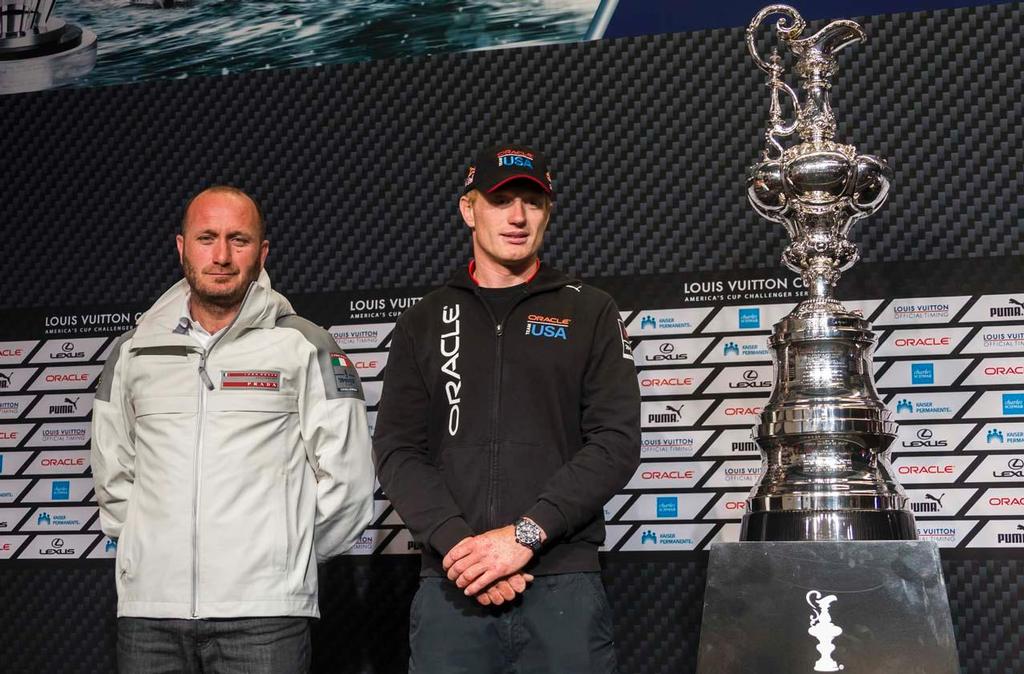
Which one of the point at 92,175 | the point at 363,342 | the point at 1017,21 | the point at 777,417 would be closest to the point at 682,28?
the point at 1017,21

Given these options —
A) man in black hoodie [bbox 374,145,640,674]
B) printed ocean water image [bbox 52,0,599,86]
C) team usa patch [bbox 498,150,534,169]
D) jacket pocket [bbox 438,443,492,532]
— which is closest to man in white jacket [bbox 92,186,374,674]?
man in black hoodie [bbox 374,145,640,674]

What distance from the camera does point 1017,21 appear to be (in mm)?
3082

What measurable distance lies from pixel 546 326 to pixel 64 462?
6.01 ft

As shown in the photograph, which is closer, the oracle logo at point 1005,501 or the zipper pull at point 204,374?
the zipper pull at point 204,374

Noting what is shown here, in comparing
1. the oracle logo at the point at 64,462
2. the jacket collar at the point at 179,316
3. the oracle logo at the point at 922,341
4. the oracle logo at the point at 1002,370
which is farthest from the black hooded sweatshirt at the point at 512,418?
the oracle logo at the point at 64,462

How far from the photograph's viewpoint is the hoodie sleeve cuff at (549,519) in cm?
213

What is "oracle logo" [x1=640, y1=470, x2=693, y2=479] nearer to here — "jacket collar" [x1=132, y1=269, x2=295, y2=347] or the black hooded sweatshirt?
the black hooded sweatshirt

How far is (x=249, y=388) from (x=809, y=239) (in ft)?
3.86

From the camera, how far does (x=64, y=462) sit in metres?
3.53

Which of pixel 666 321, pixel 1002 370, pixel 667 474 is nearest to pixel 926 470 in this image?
pixel 1002 370

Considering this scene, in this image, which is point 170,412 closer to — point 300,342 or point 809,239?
point 300,342

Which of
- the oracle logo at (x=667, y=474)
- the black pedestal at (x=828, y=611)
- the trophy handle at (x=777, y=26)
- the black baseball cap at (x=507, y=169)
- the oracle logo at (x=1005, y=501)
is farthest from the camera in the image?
the oracle logo at (x=667, y=474)

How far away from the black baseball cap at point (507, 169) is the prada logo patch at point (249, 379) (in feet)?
1.96

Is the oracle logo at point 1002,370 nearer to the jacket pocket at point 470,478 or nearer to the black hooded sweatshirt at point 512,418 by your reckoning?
the black hooded sweatshirt at point 512,418
